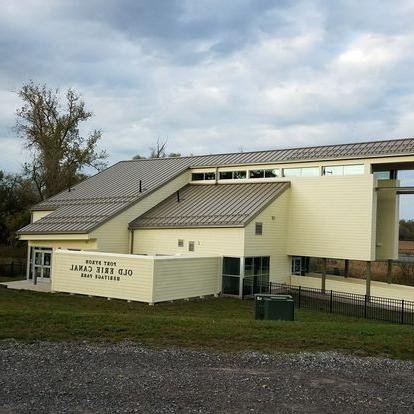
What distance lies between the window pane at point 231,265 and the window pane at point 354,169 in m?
7.86

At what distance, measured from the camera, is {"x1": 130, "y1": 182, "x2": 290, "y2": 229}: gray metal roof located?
2856cm

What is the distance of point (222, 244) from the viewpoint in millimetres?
27844

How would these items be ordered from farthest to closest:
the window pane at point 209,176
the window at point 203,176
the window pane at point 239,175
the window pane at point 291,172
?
the window at point 203,176, the window pane at point 209,176, the window pane at point 239,175, the window pane at point 291,172

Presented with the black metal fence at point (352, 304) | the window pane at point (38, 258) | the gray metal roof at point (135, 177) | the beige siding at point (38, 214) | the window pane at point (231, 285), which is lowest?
the black metal fence at point (352, 304)

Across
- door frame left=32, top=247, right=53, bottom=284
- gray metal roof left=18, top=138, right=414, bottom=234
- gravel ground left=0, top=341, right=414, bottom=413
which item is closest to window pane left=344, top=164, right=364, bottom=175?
gray metal roof left=18, top=138, right=414, bottom=234

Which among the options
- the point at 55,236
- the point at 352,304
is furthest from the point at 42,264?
the point at 352,304

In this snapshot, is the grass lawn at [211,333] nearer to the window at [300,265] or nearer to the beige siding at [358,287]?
the beige siding at [358,287]

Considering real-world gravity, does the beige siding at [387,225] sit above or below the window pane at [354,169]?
below

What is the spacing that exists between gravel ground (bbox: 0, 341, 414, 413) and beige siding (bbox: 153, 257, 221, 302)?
12.6 metres

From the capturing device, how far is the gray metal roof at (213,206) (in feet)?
93.7

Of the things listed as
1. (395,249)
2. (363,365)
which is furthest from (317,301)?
(363,365)

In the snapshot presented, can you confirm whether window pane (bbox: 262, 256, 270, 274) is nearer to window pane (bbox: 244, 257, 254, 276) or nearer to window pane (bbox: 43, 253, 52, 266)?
window pane (bbox: 244, 257, 254, 276)

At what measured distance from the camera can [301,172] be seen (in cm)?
3125

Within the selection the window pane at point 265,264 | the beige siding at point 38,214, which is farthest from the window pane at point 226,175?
the beige siding at point 38,214
